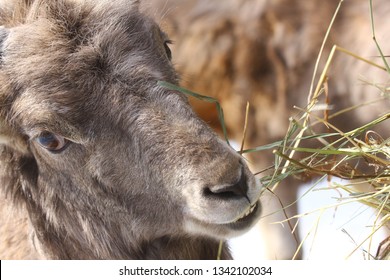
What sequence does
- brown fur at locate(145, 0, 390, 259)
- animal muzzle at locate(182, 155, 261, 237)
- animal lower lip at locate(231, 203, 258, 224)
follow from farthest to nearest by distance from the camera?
brown fur at locate(145, 0, 390, 259) → animal lower lip at locate(231, 203, 258, 224) → animal muzzle at locate(182, 155, 261, 237)

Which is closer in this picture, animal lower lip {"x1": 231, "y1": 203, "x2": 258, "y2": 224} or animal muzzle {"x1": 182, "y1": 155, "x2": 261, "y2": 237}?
animal muzzle {"x1": 182, "y1": 155, "x2": 261, "y2": 237}

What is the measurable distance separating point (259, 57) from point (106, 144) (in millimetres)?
2565

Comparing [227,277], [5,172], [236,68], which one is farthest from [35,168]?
[236,68]

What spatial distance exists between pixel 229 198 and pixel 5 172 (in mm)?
980

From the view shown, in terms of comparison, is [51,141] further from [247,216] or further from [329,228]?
[329,228]

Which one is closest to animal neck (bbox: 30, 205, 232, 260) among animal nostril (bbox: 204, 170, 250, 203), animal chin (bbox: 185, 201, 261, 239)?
animal chin (bbox: 185, 201, 261, 239)

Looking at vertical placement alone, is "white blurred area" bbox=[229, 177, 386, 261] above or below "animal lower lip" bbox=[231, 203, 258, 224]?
below

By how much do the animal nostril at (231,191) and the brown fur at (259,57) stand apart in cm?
241

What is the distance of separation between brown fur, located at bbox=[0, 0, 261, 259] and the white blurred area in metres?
0.37

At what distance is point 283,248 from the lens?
4852 millimetres

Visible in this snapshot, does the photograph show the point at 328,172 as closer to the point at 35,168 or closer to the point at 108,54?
the point at 108,54

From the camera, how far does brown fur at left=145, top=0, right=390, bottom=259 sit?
4859 millimetres

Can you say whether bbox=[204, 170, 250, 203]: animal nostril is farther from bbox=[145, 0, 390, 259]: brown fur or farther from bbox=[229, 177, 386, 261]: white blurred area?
bbox=[145, 0, 390, 259]: brown fur

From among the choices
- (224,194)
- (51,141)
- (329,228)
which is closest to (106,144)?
(51,141)
